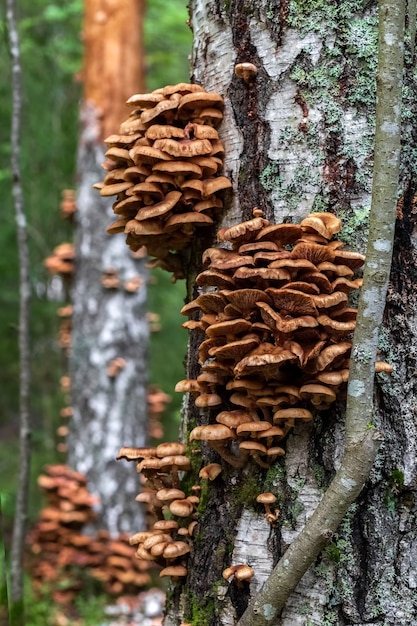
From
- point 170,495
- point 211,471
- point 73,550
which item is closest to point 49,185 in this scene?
point 73,550

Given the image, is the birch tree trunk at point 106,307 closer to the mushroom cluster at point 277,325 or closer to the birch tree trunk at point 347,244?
the birch tree trunk at point 347,244

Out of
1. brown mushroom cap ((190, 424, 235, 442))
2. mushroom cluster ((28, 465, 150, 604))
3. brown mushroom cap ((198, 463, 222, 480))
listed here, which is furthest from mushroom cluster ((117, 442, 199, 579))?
mushroom cluster ((28, 465, 150, 604))

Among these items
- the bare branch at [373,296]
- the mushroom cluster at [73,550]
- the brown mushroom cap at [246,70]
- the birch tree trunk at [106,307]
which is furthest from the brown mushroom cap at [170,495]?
the birch tree trunk at [106,307]

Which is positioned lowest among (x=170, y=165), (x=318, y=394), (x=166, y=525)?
(x=166, y=525)

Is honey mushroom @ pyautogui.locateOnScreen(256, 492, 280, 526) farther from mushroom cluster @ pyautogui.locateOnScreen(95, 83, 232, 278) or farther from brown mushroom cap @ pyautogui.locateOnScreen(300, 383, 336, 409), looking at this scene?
mushroom cluster @ pyautogui.locateOnScreen(95, 83, 232, 278)

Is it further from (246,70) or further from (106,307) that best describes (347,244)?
(106,307)

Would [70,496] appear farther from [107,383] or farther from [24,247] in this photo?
[24,247]
